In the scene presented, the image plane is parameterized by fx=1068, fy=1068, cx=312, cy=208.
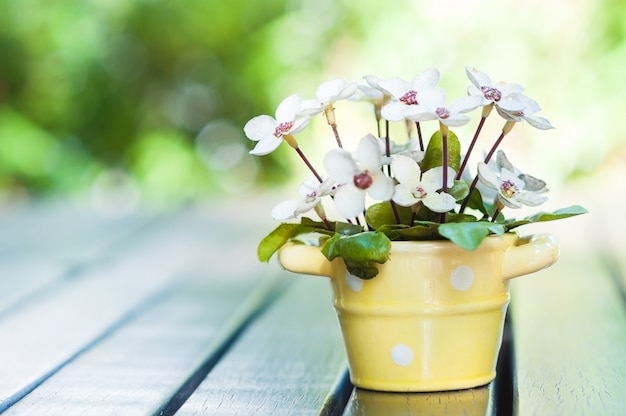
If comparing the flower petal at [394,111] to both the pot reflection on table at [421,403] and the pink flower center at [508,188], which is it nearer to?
the pink flower center at [508,188]

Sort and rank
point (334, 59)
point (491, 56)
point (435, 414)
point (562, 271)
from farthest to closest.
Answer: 1. point (334, 59)
2. point (491, 56)
3. point (562, 271)
4. point (435, 414)

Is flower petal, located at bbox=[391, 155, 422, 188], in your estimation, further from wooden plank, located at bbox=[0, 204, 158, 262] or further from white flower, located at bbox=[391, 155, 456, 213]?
wooden plank, located at bbox=[0, 204, 158, 262]

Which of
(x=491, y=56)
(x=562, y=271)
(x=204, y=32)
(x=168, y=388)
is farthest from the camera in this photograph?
(x=204, y=32)

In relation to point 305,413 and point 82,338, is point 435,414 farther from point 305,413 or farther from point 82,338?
point 82,338

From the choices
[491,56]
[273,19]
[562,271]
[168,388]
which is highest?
[273,19]

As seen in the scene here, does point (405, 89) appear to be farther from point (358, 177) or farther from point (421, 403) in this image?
point (421, 403)

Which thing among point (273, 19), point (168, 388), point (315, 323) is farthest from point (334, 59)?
point (168, 388)

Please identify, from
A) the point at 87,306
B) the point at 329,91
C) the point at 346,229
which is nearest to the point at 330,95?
the point at 329,91
